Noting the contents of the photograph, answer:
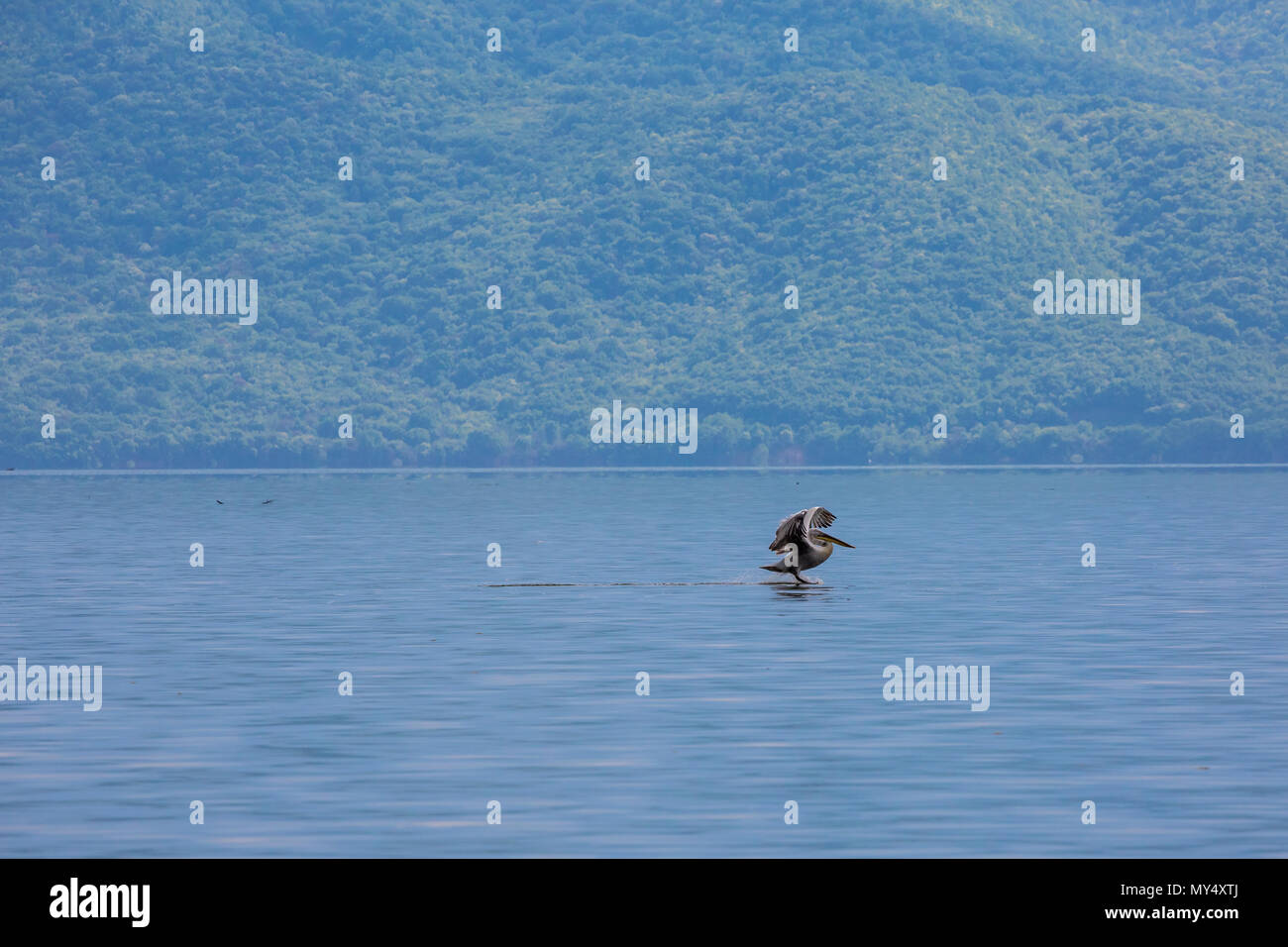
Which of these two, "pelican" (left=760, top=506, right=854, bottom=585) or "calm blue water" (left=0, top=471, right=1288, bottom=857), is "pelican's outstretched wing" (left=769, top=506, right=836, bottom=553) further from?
"calm blue water" (left=0, top=471, right=1288, bottom=857)

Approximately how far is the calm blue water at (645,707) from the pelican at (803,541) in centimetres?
74

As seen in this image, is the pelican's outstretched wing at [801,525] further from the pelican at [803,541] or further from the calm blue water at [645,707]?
the calm blue water at [645,707]

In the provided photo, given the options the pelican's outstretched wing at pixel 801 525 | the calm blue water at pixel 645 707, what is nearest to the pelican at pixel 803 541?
the pelican's outstretched wing at pixel 801 525

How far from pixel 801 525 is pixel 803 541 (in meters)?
0.91

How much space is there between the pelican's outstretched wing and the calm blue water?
1.16 m

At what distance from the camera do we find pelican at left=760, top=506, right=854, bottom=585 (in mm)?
44438

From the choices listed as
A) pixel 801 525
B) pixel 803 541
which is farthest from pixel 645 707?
pixel 803 541

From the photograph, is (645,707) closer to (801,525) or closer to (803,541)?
(801,525)

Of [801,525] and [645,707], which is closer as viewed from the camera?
[645,707]

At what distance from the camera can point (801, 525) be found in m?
44.8

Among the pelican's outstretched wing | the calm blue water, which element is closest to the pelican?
the pelican's outstretched wing

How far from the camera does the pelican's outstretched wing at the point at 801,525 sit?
145 feet
